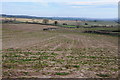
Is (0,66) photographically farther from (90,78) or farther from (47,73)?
(90,78)

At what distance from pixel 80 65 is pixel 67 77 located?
2824 millimetres

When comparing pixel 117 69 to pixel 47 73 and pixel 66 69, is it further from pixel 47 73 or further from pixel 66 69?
pixel 47 73

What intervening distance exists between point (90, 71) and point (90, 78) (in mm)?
1257

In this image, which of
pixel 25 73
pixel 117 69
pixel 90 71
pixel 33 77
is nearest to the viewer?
pixel 33 77

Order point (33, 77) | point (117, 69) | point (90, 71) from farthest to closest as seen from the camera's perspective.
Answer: point (117, 69)
point (90, 71)
point (33, 77)

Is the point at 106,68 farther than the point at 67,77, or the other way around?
the point at 106,68

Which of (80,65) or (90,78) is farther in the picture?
(80,65)

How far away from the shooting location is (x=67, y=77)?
9.22 meters

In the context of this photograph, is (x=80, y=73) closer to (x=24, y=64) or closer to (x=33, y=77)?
(x=33, y=77)

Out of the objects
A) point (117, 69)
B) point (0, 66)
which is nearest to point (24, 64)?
point (0, 66)

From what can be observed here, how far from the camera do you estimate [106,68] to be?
11250 millimetres

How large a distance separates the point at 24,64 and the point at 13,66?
902 mm

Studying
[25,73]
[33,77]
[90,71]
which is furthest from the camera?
[90,71]

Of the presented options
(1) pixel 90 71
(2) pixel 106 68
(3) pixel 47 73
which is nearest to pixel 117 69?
(2) pixel 106 68
